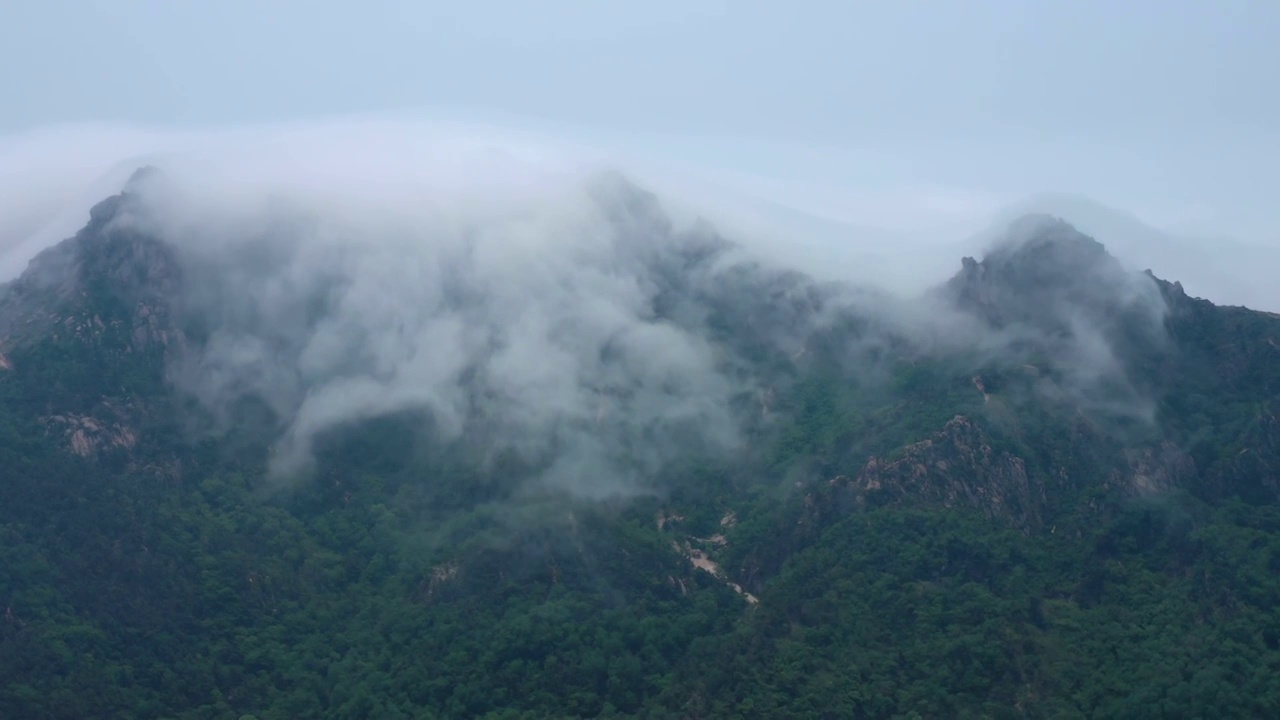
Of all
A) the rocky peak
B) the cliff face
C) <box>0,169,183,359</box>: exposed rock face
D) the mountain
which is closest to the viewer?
the mountain

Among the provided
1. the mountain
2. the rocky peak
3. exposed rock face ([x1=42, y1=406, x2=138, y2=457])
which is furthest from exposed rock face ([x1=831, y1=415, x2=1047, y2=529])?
exposed rock face ([x1=42, y1=406, x2=138, y2=457])

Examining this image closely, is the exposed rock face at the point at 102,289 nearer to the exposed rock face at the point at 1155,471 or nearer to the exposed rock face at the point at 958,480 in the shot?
the exposed rock face at the point at 958,480

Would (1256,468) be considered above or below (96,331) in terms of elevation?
below

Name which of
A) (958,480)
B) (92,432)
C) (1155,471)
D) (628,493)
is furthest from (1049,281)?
(92,432)

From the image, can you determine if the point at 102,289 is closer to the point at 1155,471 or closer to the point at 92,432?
the point at 92,432

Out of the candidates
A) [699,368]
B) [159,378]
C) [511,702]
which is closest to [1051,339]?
[699,368]

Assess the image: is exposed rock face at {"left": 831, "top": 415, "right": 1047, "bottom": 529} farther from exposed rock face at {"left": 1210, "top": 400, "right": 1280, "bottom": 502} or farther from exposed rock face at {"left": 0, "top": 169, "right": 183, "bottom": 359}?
exposed rock face at {"left": 0, "top": 169, "right": 183, "bottom": 359}

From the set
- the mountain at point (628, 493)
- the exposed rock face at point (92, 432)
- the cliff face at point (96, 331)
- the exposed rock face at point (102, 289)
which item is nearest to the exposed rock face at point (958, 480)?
the mountain at point (628, 493)

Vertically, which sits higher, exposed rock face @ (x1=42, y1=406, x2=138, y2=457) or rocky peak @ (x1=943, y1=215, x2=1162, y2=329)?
rocky peak @ (x1=943, y1=215, x2=1162, y2=329)
